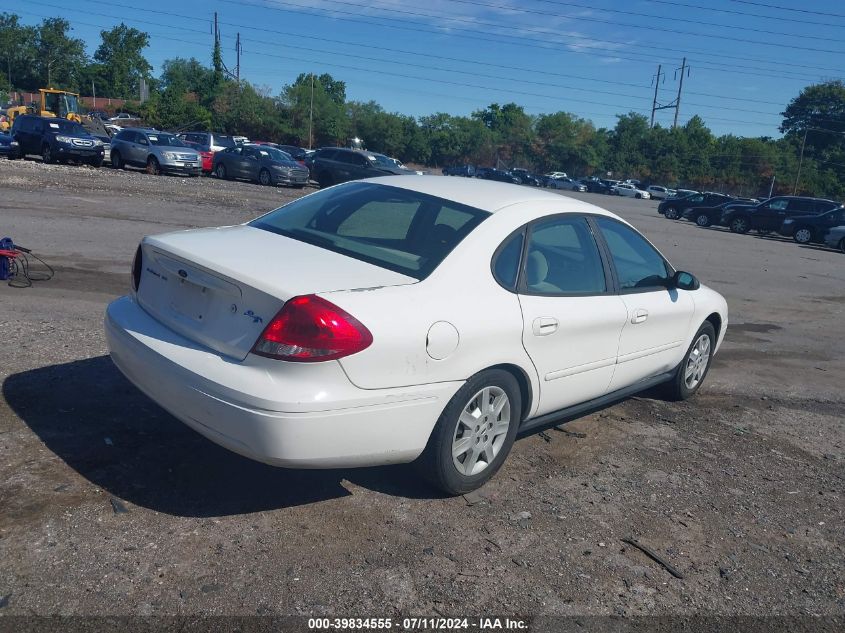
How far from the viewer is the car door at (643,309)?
16.3 ft

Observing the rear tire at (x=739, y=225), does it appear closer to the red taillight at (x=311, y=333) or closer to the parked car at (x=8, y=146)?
the parked car at (x=8, y=146)

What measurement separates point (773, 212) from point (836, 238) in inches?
164

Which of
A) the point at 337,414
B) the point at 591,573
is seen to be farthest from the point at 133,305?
the point at 591,573

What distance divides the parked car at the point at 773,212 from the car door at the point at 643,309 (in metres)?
27.2

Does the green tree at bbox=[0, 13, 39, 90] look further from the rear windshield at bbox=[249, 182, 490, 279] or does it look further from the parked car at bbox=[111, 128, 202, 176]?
the rear windshield at bbox=[249, 182, 490, 279]

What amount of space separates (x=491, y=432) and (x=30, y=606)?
7.43 feet

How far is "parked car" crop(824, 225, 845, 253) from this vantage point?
26.4 m

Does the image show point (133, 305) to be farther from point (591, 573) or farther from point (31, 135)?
point (31, 135)

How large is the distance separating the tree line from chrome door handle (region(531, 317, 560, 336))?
6696 centimetres

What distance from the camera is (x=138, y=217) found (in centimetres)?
1444

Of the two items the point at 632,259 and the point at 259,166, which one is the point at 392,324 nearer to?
the point at 632,259

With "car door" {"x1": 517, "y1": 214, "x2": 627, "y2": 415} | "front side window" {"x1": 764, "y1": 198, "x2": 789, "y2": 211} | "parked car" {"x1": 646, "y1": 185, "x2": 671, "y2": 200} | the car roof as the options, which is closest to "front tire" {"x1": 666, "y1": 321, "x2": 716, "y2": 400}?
"car door" {"x1": 517, "y1": 214, "x2": 627, "y2": 415}

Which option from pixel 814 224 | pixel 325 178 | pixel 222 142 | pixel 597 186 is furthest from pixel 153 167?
pixel 597 186

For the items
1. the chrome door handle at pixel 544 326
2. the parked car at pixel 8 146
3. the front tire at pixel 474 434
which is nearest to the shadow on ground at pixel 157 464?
the front tire at pixel 474 434
